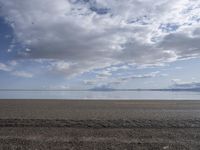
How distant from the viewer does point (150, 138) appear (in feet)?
41.5

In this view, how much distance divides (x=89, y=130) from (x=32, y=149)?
486 cm

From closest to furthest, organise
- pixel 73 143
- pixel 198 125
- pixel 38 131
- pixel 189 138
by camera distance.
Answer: pixel 73 143 → pixel 189 138 → pixel 38 131 → pixel 198 125

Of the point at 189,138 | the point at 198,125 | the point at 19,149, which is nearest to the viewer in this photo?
the point at 19,149

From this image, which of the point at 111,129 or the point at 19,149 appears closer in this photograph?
the point at 19,149

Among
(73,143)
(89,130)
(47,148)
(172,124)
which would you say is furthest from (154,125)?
(47,148)

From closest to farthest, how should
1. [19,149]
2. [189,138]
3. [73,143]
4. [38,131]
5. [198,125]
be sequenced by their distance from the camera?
[19,149], [73,143], [189,138], [38,131], [198,125]

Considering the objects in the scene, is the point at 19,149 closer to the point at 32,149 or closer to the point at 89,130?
the point at 32,149

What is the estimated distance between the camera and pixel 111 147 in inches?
432

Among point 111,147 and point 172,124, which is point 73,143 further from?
point 172,124

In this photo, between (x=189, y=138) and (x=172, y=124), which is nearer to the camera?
(x=189, y=138)

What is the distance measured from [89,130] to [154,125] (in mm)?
4584

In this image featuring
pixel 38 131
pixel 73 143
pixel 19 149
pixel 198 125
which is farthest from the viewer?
pixel 198 125

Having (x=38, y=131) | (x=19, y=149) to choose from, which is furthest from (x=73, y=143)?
(x=38, y=131)

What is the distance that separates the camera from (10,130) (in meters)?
14.7
